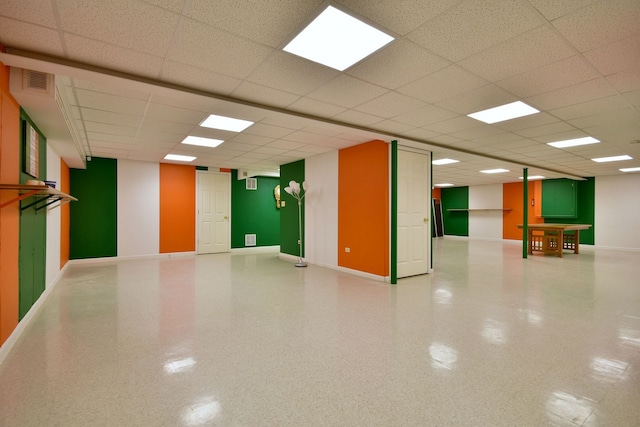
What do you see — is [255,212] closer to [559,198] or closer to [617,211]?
[559,198]

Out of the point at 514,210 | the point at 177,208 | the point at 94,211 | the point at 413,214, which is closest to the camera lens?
the point at 413,214

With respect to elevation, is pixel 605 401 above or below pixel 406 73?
below

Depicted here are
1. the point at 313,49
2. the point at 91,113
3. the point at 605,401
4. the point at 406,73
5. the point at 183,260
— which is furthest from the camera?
the point at 183,260

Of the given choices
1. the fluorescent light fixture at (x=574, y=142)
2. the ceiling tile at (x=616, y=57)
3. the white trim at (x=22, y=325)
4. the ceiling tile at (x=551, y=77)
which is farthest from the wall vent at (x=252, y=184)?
the ceiling tile at (x=616, y=57)

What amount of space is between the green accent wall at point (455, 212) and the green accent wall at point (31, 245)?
15.4 metres

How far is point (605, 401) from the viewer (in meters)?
2.01

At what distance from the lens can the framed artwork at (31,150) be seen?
3361mm

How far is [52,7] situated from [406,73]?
2791mm

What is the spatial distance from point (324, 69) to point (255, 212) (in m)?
7.71

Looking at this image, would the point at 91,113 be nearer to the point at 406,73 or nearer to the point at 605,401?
the point at 406,73

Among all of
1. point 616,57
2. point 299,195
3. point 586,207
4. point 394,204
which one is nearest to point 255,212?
point 299,195

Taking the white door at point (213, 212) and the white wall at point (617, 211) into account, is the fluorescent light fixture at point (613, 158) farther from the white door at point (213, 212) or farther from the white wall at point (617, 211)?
the white door at point (213, 212)

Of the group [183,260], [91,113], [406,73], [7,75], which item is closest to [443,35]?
[406,73]

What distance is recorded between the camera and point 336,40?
2477 mm
